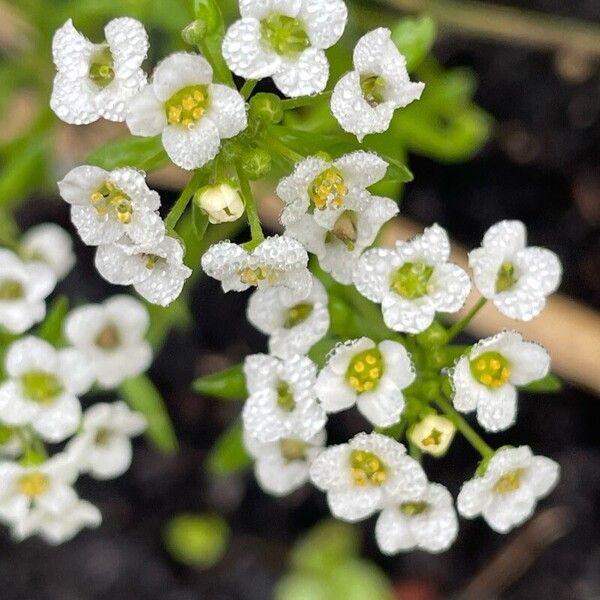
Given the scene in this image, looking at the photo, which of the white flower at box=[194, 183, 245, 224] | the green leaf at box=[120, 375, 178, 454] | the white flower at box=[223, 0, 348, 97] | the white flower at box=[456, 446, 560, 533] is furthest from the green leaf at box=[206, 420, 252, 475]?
the white flower at box=[223, 0, 348, 97]

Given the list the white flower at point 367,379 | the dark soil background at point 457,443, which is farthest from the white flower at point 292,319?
the dark soil background at point 457,443

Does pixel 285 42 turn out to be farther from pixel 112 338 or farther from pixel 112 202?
pixel 112 338

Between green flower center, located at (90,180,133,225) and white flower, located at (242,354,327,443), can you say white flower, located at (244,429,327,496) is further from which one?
green flower center, located at (90,180,133,225)

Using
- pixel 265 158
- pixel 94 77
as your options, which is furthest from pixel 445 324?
pixel 94 77

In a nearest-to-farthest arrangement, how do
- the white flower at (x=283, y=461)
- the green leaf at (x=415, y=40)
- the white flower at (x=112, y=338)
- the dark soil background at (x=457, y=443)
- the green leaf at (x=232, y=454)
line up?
the green leaf at (x=415, y=40)
the white flower at (x=283, y=461)
the white flower at (x=112, y=338)
the green leaf at (x=232, y=454)
the dark soil background at (x=457, y=443)

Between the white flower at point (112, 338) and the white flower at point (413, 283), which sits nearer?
the white flower at point (413, 283)

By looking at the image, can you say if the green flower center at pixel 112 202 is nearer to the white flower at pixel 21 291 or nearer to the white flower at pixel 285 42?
the white flower at pixel 285 42
